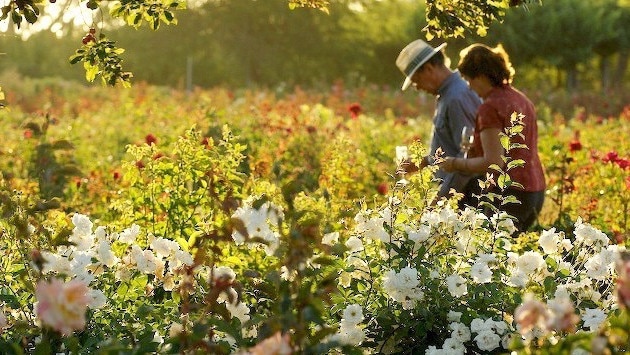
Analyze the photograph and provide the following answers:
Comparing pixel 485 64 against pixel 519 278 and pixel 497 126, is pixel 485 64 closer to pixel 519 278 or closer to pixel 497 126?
pixel 497 126

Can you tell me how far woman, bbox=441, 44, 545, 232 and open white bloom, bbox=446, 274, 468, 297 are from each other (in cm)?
151

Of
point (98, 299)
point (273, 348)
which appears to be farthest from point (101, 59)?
point (273, 348)

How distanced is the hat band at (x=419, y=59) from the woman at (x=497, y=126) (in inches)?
18.7

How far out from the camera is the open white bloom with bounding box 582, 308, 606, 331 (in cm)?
317

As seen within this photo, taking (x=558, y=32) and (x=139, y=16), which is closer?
(x=139, y=16)

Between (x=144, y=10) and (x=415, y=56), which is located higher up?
(x=415, y=56)

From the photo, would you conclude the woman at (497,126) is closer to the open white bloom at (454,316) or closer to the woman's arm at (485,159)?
the woman's arm at (485,159)

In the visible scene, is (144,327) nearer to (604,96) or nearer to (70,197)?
(70,197)

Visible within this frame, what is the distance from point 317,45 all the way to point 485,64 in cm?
3353

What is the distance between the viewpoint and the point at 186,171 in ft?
15.6

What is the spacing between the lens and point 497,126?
488 cm

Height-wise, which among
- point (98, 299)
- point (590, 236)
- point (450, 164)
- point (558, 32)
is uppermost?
point (558, 32)

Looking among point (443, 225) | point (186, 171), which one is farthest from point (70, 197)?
point (443, 225)

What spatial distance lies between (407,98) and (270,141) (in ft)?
42.8
